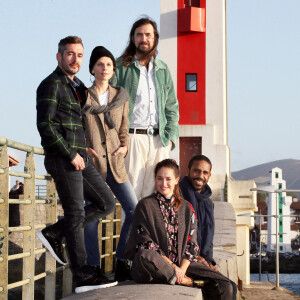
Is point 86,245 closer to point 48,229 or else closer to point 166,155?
point 48,229

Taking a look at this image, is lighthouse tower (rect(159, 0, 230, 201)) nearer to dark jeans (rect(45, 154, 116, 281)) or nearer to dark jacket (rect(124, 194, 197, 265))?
dark jacket (rect(124, 194, 197, 265))

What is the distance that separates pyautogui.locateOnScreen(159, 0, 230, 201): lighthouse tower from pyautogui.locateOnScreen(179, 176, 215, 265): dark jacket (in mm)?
15415

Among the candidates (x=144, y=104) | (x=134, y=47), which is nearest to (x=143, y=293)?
(x=144, y=104)

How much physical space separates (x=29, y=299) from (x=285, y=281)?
3169 inches

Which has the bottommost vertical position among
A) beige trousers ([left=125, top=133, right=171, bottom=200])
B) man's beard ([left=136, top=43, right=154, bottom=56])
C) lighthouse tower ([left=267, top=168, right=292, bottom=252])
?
lighthouse tower ([left=267, top=168, right=292, bottom=252])

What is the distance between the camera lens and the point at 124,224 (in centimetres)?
567

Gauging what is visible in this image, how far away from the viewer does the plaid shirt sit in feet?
15.3

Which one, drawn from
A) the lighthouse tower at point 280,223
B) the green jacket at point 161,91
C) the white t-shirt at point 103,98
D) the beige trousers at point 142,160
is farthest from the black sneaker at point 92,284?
the lighthouse tower at point 280,223

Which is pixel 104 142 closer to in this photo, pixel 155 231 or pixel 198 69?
pixel 155 231

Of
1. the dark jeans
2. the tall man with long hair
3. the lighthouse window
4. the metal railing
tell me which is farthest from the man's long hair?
the lighthouse window

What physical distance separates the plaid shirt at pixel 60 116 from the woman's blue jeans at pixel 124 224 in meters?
0.69

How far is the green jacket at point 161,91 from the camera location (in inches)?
237

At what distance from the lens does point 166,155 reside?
6.18 metres

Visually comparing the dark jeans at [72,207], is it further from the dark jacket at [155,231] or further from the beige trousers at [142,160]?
the beige trousers at [142,160]
